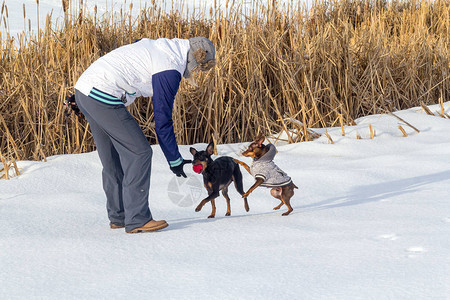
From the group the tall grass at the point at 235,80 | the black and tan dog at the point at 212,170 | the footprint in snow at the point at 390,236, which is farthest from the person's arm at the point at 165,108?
the tall grass at the point at 235,80

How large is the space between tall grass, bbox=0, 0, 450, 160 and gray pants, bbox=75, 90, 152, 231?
1549 mm

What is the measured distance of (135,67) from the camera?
8.66 ft

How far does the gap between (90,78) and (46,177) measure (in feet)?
4.75

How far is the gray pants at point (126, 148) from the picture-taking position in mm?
2646

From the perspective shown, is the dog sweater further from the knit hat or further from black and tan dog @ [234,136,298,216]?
the knit hat

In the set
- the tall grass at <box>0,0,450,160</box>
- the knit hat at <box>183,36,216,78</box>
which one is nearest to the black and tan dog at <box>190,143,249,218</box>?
the knit hat at <box>183,36,216,78</box>

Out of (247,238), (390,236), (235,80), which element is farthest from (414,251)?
(235,80)

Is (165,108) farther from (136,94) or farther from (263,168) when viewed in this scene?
(263,168)

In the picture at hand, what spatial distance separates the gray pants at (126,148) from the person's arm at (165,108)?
0.52 ft

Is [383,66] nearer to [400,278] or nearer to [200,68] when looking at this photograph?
[200,68]

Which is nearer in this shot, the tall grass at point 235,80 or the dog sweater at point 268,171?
the dog sweater at point 268,171

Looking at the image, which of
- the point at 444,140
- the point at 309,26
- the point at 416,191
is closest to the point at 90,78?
the point at 416,191

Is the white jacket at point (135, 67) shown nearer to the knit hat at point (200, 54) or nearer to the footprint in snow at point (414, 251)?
the knit hat at point (200, 54)

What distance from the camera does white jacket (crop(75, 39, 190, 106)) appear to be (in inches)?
103
